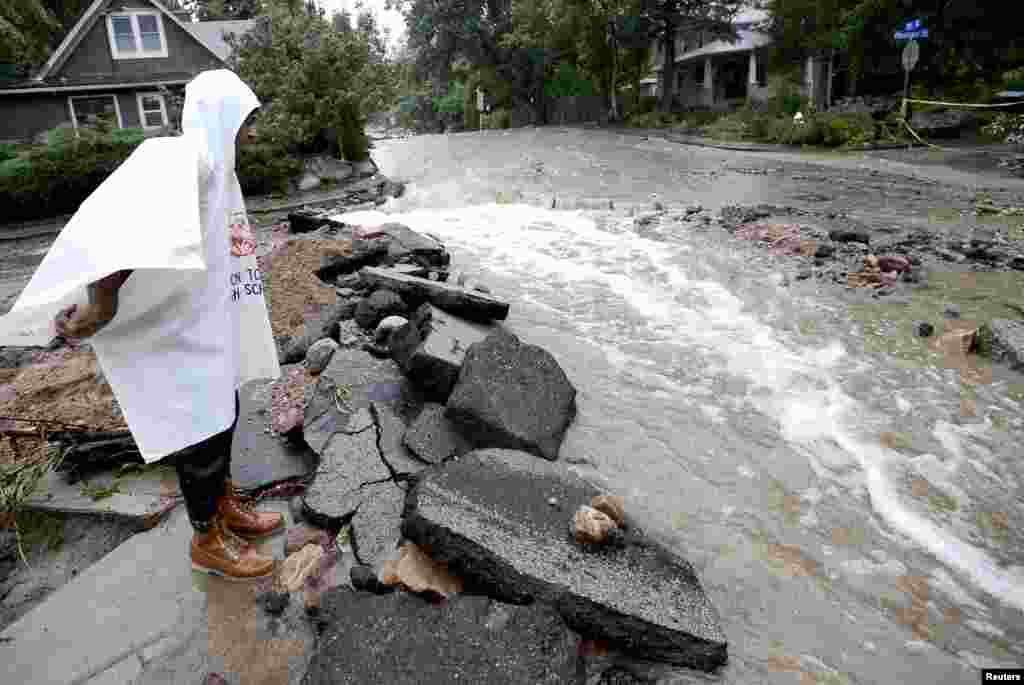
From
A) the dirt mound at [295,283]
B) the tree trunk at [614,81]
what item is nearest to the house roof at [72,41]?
the dirt mound at [295,283]

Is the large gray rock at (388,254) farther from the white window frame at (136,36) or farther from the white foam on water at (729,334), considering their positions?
the white window frame at (136,36)

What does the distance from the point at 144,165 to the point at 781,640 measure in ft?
9.93

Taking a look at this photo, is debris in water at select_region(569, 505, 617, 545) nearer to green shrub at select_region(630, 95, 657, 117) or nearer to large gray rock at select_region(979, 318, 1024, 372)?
large gray rock at select_region(979, 318, 1024, 372)

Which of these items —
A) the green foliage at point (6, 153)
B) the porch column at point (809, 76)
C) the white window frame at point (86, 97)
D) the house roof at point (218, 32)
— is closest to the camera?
the green foliage at point (6, 153)

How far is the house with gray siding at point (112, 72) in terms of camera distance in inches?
806

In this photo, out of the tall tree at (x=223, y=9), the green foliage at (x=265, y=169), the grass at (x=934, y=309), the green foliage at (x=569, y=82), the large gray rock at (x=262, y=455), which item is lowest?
the grass at (x=934, y=309)

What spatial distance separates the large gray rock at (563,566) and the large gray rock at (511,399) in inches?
24.5

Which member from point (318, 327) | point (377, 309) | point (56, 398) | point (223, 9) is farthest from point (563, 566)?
point (223, 9)

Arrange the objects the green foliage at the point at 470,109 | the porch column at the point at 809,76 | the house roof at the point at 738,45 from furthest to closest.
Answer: the green foliage at the point at 470,109, the house roof at the point at 738,45, the porch column at the point at 809,76

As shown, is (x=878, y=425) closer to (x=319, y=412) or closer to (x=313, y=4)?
(x=319, y=412)

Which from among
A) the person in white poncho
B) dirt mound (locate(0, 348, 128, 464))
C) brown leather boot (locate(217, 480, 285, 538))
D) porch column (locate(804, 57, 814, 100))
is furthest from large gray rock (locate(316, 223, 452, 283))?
porch column (locate(804, 57, 814, 100))

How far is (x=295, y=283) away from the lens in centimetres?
636

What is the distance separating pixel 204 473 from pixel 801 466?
3245mm

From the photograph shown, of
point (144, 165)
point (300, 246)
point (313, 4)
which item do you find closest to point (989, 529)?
point (144, 165)
